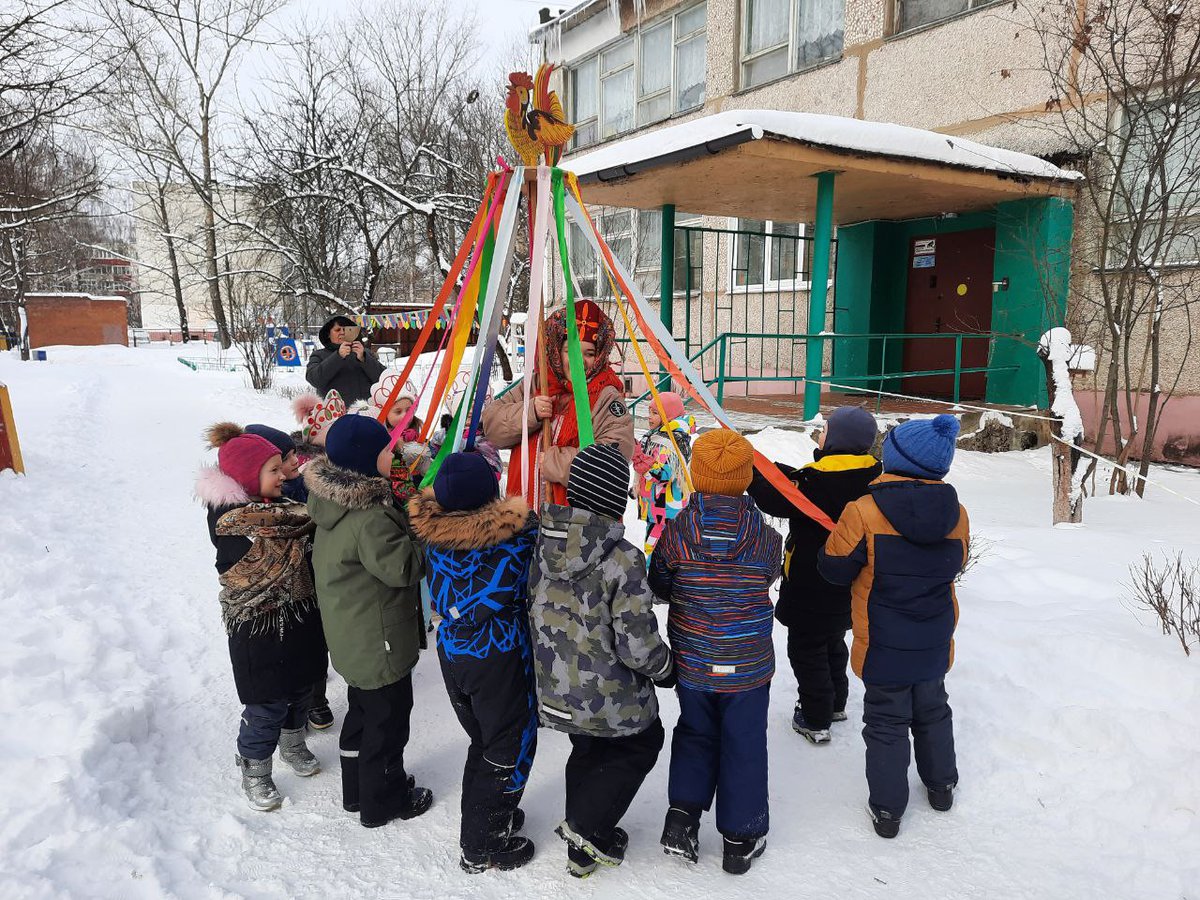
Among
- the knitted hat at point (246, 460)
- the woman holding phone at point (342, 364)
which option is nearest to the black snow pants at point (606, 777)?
the knitted hat at point (246, 460)

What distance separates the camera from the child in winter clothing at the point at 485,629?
212 cm

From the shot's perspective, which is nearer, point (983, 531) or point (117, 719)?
point (117, 719)

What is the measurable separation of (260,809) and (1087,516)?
17.9 feet

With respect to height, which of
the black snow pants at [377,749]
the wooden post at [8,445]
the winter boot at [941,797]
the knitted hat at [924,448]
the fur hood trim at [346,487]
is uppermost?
the knitted hat at [924,448]

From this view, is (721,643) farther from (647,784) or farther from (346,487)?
(346,487)

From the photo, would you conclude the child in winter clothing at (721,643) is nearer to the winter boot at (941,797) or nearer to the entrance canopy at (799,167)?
the winter boot at (941,797)

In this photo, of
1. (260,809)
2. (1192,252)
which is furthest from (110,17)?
(1192,252)

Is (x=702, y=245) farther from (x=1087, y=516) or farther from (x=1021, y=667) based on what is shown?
(x=1021, y=667)

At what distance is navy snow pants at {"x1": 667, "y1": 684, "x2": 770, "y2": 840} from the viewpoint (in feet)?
7.15

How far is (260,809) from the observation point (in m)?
2.45

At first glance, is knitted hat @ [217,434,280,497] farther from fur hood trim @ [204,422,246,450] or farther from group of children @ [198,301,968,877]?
fur hood trim @ [204,422,246,450]

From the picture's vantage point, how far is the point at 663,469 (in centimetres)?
410

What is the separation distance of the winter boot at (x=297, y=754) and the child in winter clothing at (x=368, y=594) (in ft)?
1.19

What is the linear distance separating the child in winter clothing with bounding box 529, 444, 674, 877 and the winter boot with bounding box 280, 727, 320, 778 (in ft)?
3.48
